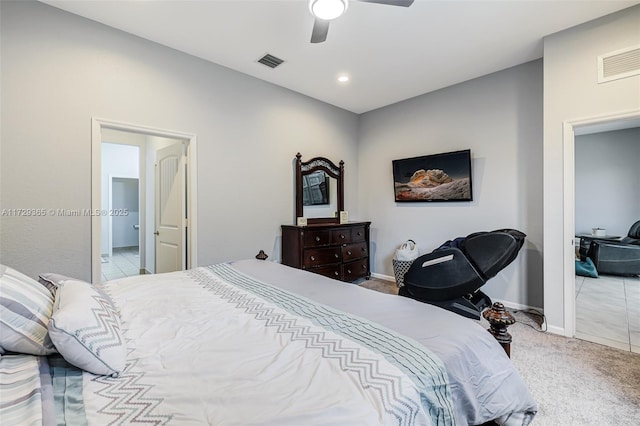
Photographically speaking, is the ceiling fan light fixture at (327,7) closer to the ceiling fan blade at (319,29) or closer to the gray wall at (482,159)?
the ceiling fan blade at (319,29)

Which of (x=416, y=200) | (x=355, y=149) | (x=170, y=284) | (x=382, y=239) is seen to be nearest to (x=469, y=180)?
(x=416, y=200)

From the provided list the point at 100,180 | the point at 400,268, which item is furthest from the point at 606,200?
the point at 100,180

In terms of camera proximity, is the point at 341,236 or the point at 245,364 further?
the point at 341,236

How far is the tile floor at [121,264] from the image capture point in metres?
4.93

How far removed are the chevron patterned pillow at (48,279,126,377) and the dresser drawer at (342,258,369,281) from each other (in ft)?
11.1

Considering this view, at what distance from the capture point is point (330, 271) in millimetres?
3996

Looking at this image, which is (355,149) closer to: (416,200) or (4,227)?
(416,200)

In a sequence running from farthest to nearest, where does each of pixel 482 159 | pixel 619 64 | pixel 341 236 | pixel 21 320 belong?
1. pixel 341 236
2. pixel 482 159
3. pixel 619 64
4. pixel 21 320

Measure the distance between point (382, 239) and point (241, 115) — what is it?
2941 millimetres

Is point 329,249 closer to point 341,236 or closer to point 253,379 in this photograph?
point 341,236

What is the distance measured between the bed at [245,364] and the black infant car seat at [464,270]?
1.43 m

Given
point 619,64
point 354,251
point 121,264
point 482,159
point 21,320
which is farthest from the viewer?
point 121,264

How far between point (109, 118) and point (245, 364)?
2.77 metres

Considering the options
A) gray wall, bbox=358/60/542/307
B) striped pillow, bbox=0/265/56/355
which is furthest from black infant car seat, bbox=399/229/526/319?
striped pillow, bbox=0/265/56/355
